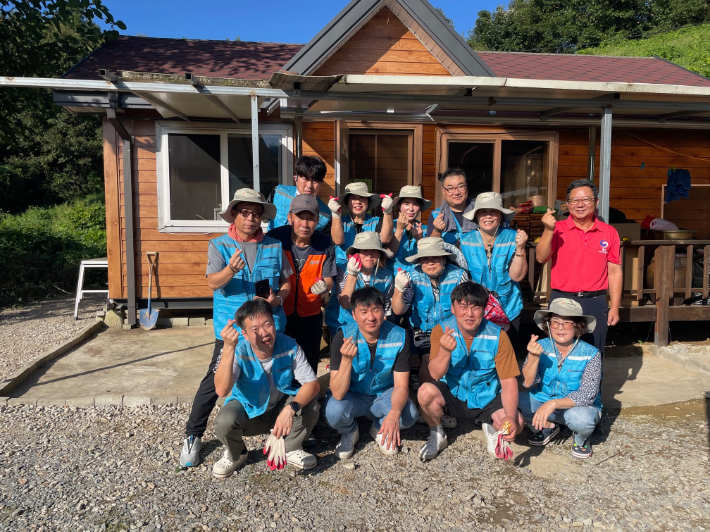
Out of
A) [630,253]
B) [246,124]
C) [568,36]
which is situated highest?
[568,36]

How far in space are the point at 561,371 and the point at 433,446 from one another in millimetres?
955

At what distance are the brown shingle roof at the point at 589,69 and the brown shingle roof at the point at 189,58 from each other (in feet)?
10.8

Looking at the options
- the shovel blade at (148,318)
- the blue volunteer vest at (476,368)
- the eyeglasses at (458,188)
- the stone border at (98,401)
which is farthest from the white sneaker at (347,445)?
the shovel blade at (148,318)

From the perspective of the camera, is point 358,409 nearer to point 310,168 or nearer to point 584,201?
point 310,168

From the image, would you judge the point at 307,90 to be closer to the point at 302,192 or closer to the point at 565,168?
the point at 302,192

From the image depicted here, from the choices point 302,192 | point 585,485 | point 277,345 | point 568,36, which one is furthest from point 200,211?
point 568,36

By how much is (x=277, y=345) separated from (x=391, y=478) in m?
1.03

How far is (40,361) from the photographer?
5.16 m

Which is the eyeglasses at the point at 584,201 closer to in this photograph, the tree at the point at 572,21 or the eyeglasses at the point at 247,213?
the eyeglasses at the point at 247,213

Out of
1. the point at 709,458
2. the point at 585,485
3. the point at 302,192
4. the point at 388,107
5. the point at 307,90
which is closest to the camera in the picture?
the point at 585,485

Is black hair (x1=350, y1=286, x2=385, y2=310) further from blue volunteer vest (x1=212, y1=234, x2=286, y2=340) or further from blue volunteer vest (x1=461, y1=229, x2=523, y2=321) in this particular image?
blue volunteer vest (x1=461, y1=229, x2=523, y2=321)

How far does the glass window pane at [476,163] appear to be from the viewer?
7.18 meters

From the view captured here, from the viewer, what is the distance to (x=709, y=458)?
131 inches

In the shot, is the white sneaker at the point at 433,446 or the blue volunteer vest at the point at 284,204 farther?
the blue volunteer vest at the point at 284,204
